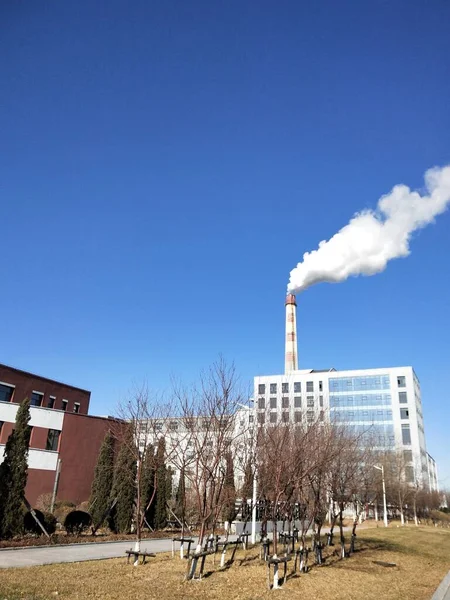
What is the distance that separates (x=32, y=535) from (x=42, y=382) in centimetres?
2159

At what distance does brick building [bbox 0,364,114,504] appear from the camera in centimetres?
3073

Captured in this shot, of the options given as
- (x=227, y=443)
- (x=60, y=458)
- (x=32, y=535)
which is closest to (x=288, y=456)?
(x=227, y=443)

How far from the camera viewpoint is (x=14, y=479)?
17250 millimetres

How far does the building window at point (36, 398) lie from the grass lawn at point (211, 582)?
1003 inches

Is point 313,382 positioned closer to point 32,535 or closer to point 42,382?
point 42,382

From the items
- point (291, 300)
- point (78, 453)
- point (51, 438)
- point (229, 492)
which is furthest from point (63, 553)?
point (291, 300)

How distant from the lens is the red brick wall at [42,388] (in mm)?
34000

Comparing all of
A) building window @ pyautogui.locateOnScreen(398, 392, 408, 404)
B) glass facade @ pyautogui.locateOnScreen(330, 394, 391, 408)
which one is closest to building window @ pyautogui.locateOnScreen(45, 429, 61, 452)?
glass facade @ pyautogui.locateOnScreen(330, 394, 391, 408)

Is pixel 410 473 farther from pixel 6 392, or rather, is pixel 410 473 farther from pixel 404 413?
pixel 6 392

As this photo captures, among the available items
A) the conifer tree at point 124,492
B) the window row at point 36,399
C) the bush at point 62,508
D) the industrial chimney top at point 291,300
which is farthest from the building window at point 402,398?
the conifer tree at point 124,492

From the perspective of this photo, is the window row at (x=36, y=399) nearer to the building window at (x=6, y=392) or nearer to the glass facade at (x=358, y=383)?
the building window at (x=6, y=392)

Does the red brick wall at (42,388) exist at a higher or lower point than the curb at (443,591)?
higher

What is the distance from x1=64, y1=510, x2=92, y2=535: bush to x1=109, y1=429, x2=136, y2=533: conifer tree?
179cm

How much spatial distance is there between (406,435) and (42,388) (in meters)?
57.4
